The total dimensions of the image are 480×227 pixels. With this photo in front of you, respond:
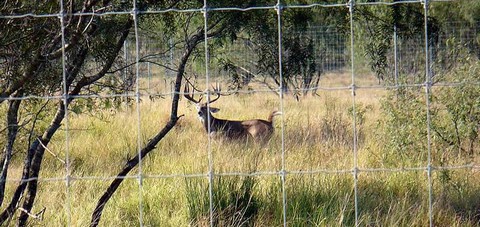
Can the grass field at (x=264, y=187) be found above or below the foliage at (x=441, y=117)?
below

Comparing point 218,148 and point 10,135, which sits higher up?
point 10,135

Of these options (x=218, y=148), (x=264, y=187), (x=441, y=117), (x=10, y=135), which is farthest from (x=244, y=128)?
(x=10, y=135)

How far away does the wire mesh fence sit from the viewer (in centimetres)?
536

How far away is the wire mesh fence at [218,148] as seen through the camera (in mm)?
5363

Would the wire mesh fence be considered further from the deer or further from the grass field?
the deer

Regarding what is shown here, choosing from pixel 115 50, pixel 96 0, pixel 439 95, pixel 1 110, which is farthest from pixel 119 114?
pixel 96 0

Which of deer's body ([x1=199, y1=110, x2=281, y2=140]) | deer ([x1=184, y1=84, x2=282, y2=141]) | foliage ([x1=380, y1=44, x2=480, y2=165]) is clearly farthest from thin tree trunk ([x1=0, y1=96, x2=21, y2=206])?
deer's body ([x1=199, y1=110, x2=281, y2=140])

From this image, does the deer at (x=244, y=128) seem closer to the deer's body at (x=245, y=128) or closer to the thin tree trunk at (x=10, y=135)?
the deer's body at (x=245, y=128)

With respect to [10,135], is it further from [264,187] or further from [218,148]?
[218,148]

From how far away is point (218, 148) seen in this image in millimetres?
7883

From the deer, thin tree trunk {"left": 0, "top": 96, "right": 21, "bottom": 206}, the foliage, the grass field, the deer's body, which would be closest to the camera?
thin tree trunk {"left": 0, "top": 96, "right": 21, "bottom": 206}

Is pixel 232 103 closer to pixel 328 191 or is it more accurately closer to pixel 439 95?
pixel 439 95

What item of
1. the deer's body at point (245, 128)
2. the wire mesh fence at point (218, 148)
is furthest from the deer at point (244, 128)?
the wire mesh fence at point (218, 148)

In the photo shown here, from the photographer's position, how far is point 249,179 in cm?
607
